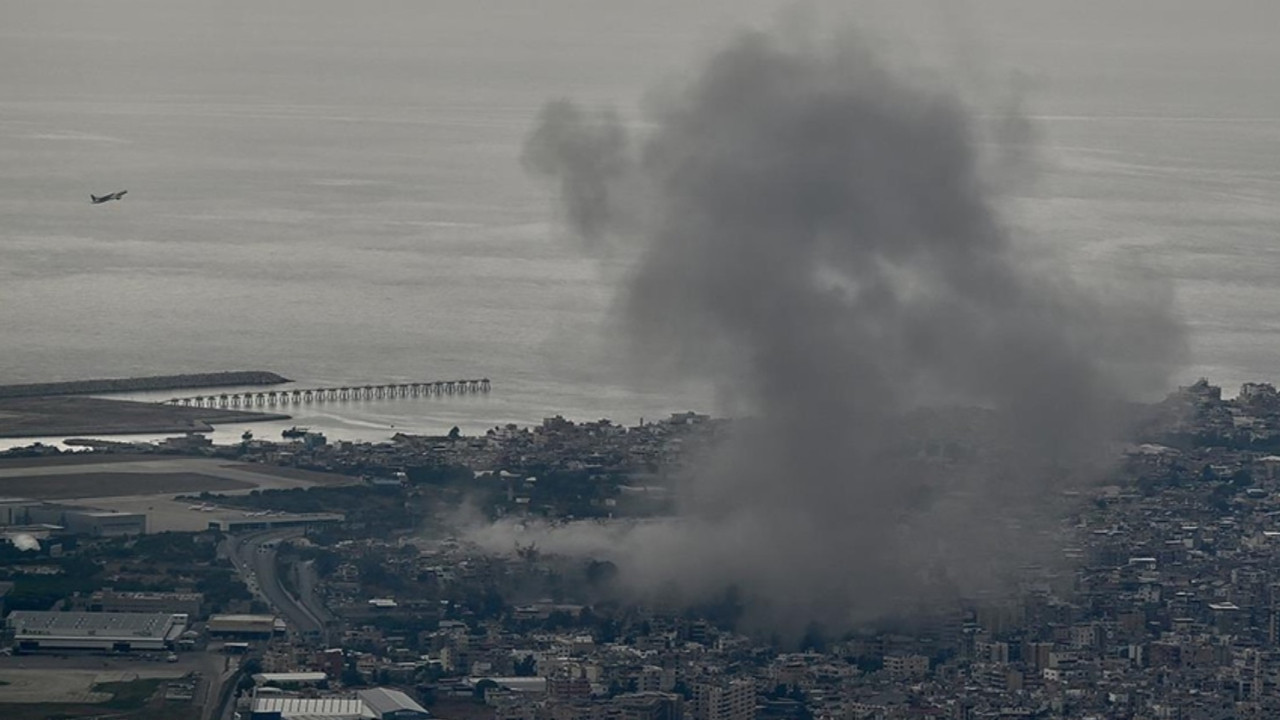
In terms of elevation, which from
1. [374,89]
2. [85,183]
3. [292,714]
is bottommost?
[292,714]

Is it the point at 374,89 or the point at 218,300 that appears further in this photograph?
the point at 374,89

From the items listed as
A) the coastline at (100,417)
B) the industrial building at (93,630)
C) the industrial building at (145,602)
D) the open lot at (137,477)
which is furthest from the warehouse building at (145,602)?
the coastline at (100,417)

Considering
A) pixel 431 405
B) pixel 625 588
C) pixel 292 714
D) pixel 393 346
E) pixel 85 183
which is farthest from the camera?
pixel 85 183

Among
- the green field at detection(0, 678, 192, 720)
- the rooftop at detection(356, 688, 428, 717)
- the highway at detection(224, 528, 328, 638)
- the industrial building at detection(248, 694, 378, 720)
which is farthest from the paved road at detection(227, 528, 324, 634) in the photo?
the industrial building at detection(248, 694, 378, 720)

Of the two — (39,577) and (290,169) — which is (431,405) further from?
(290,169)

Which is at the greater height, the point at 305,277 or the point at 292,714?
the point at 305,277

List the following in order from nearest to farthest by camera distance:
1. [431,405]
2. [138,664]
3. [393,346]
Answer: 1. [138,664]
2. [431,405]
3. [393,346]

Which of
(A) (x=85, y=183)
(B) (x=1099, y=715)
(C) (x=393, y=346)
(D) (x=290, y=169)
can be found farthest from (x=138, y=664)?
(D) (x=290, y=169)
